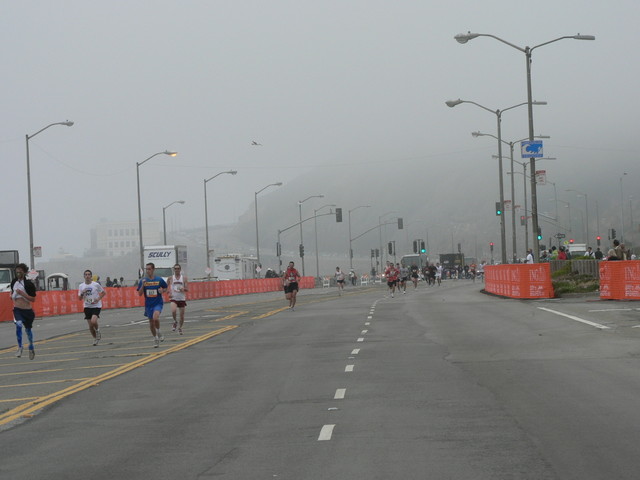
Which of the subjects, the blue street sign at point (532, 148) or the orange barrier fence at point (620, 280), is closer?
the orange barrier fence at point (620, 280)

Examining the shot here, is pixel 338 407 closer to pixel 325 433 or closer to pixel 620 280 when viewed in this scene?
pixel 325 433

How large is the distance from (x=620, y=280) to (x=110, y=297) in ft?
96.1

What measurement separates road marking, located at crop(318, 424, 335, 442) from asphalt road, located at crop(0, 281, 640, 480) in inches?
0.8

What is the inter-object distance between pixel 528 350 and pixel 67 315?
1303 inches

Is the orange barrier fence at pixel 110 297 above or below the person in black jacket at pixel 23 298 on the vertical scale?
below

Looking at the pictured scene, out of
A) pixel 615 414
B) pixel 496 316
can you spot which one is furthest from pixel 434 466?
pixel 496 316

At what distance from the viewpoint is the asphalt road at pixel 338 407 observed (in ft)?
28.3

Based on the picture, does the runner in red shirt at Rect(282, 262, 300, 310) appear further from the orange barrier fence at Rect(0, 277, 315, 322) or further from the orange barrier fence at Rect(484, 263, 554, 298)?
the orange barrier fence at Rect(0, 277, 315, 322)

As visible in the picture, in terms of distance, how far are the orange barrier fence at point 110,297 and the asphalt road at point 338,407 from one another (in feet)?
71.7

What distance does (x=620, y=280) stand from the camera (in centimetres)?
3184

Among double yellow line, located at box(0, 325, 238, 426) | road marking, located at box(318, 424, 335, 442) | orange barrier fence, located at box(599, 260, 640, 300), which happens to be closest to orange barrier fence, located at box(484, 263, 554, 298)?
orange barrier fence, located at box(599, 260, 640, 300)

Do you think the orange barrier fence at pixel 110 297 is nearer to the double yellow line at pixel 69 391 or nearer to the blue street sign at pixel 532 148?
the blue street sign at pixel 532 148

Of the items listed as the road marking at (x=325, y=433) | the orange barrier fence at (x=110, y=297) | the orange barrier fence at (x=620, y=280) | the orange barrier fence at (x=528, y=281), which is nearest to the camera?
the road marking at (x=325, y=433)

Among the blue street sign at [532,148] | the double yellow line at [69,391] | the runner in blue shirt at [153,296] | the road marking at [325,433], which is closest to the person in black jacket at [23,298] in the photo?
the runner in blue shirt at [153,296]
